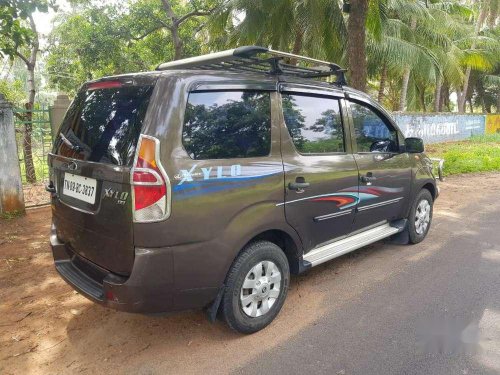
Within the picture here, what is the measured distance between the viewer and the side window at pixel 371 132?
160 inches

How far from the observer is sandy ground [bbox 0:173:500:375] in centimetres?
278

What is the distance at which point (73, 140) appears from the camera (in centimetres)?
307

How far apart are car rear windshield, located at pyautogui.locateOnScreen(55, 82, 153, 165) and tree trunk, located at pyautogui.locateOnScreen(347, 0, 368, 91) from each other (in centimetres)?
669

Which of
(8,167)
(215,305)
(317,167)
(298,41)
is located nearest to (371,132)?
(317,167)

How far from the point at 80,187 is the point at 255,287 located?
1.46 meters

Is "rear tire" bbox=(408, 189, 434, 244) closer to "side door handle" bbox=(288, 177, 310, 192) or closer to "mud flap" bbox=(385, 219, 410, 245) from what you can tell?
"mud flap" bbox=(385, 219, 410, 245)

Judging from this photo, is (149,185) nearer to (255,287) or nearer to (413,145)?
(255,287)

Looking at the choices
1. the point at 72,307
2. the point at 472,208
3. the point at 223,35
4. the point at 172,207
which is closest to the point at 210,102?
the point at 172,207

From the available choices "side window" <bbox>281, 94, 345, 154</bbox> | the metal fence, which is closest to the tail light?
"side window" <bbox>281, 94, 345, 154</bbox>

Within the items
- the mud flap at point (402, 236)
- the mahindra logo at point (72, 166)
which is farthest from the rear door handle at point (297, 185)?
the mud flap at point (402, 236)

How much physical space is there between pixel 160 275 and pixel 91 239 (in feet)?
2.05

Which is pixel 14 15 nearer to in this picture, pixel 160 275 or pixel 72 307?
pixel 72 307

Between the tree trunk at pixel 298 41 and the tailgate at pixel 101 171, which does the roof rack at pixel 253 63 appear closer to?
the tailgate at pixel 101 171

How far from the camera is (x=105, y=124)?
2.83 meters
